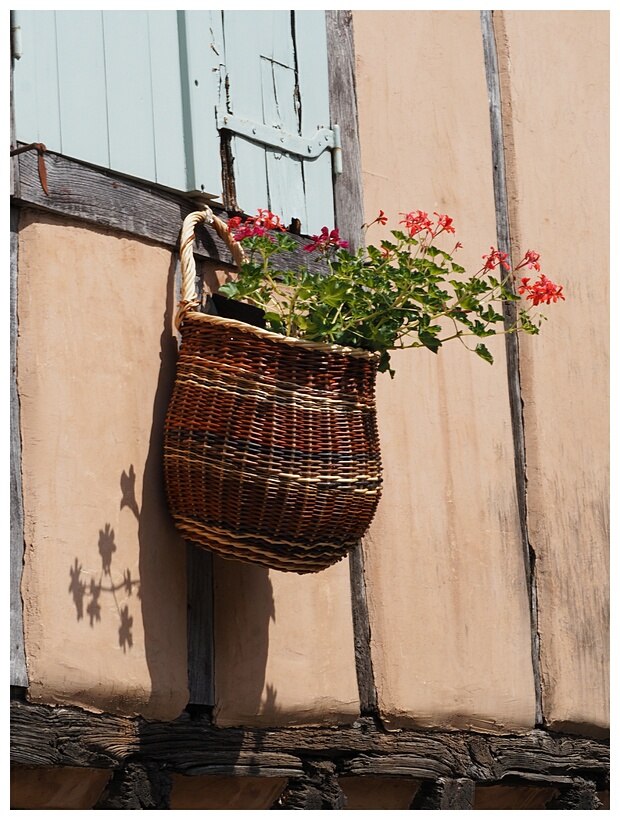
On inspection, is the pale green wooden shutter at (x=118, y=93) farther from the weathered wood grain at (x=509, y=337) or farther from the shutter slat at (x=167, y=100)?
the weathered wood grain at (x=509, y=337)

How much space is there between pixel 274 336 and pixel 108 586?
76 centimetres

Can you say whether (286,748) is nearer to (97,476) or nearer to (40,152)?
(97,476)

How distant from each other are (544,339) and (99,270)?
2072 millimetres

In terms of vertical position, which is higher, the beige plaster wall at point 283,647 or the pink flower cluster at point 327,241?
the pink flower cluster at point 327,241

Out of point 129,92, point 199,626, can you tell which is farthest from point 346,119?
point 199,626

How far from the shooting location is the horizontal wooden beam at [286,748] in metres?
3.30

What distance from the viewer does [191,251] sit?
3.72 m

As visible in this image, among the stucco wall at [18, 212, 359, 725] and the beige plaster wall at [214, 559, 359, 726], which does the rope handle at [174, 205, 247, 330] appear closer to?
the stucco wall at [18, 212, 359, 725]

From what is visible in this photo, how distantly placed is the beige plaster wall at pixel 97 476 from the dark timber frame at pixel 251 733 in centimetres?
4

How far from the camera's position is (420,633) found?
4379 mm

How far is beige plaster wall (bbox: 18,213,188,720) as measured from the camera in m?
3.33

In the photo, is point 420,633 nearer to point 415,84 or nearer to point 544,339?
point 544,339

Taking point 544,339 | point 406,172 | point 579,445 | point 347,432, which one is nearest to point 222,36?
point 406,172

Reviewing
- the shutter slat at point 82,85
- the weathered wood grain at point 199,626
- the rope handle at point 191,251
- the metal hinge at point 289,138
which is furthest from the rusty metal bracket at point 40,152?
the weathered wood grain at point 199,626
